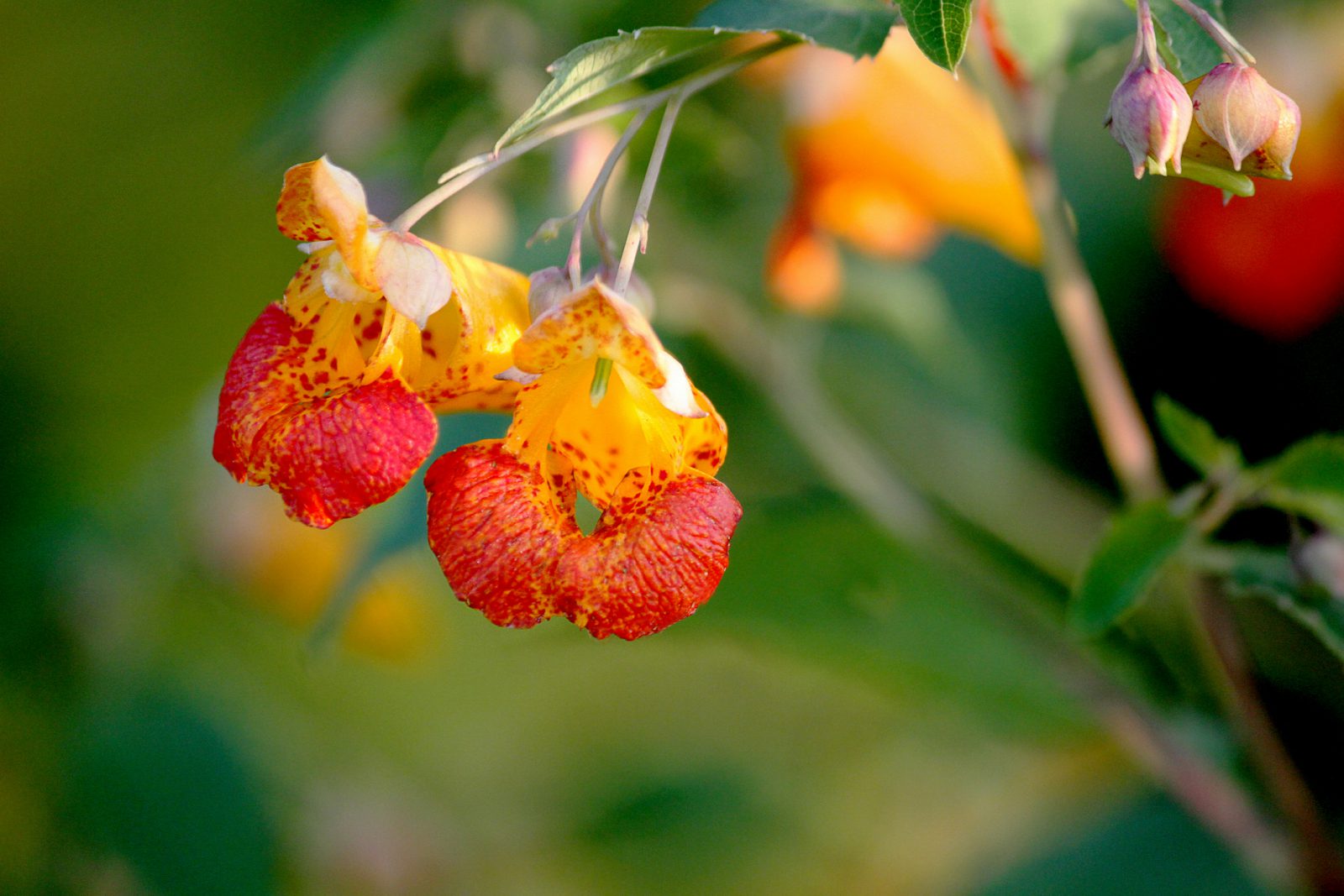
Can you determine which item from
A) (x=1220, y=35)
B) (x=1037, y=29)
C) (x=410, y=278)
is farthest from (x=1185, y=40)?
(x=410, y=278)

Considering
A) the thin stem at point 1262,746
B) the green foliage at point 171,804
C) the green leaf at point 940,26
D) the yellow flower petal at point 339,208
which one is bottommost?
the green foliage at point 171,804

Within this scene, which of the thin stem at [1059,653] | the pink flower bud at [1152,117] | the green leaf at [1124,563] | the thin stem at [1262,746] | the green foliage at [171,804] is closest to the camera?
the pink flower bud at [1152,117]

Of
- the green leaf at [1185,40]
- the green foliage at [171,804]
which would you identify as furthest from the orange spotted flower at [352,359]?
the green foliage at [171,804]

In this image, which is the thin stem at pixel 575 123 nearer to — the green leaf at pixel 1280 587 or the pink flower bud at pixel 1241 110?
the pink flower bud at pixel 1241 110

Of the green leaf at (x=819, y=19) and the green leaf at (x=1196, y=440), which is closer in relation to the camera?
the green leaf at (x=819, y=19)

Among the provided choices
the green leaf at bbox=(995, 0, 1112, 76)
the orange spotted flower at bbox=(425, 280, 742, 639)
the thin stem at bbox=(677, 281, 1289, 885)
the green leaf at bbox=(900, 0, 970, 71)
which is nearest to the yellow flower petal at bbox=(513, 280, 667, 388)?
the orange spotted flower at bbox=(425, 280, 742, 639)

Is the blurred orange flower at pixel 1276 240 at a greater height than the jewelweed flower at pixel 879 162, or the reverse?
the jewelweed flower at pixel 879 162
